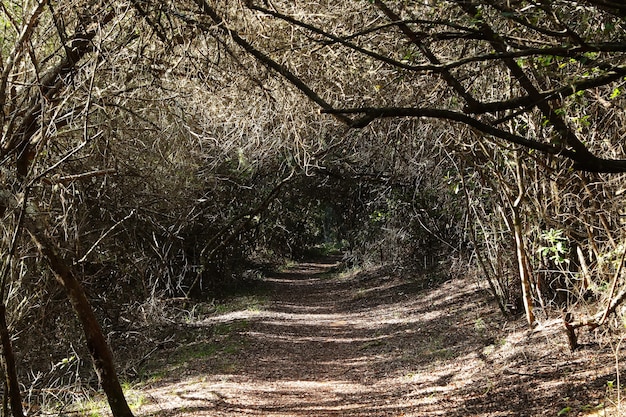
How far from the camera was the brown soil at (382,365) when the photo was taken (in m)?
7.05

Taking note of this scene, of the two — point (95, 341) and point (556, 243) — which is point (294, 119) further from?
point (556, 243)

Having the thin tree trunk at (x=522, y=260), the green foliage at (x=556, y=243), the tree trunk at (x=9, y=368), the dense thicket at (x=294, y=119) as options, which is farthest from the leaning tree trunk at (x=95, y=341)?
the thin tree trunk at (x=522, y=260)

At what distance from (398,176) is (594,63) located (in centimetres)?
1101

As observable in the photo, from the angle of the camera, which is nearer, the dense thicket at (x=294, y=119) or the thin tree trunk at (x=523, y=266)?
the dense thicket at (x=294, y=119)

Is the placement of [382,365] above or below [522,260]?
below

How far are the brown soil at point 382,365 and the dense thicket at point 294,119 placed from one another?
2.32ft

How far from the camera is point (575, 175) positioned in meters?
6.76

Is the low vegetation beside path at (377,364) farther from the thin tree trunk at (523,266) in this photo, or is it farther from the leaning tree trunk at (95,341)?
the leaning tree trunk at (95,341)

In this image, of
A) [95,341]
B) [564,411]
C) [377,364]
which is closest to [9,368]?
[95,341]

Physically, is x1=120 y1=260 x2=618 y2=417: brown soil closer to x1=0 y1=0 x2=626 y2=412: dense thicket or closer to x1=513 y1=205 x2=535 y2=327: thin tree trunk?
x1=513 y1=205 x2=535 y2=327: thin tree trunk

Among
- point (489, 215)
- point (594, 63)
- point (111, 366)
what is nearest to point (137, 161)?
point (111, 366)

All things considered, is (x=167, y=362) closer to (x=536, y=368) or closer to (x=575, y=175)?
(x=536, y=368)

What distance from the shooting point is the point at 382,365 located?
10500 mm

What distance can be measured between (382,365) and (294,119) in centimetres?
484
